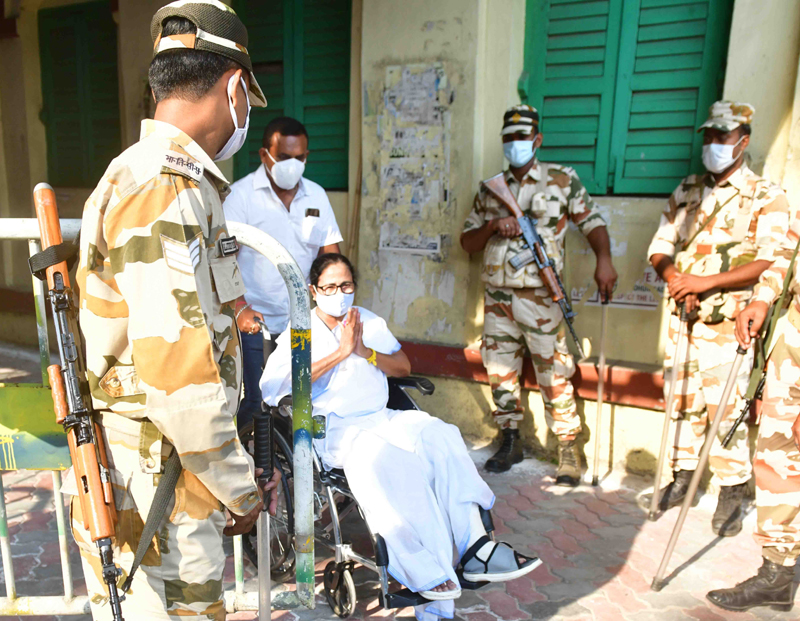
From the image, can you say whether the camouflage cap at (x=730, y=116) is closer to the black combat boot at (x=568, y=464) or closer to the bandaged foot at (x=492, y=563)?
the black combat boot at (x=568, y=464)

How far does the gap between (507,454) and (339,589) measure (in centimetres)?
173

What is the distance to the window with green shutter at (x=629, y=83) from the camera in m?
3.63

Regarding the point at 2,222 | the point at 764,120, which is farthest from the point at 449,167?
the point at 2,222

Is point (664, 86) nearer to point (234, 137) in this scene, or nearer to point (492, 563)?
point (492, 563)

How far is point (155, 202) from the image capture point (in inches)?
48.1

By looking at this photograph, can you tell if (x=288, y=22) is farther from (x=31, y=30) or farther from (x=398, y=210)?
(x=31, y=30)

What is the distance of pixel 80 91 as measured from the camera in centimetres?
612

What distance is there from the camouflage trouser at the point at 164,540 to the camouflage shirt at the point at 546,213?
Result: 8.60ft

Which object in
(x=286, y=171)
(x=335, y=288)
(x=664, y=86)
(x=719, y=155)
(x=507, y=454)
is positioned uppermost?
(x=664, y=86)

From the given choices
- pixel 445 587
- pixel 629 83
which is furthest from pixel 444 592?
pixel 629 83

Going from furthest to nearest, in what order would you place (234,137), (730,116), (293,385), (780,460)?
1. (730,116)
2. (780,460)
3. (293,385)
4. (234,137)

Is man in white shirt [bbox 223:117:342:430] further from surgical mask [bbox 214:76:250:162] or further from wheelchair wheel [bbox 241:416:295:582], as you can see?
surgical mask [bbox 214:76:250:162]

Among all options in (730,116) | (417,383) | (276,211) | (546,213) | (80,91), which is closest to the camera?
(417,383)

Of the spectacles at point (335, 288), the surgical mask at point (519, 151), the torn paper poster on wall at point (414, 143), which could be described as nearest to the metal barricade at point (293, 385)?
the spectacles at point (335, 288)
